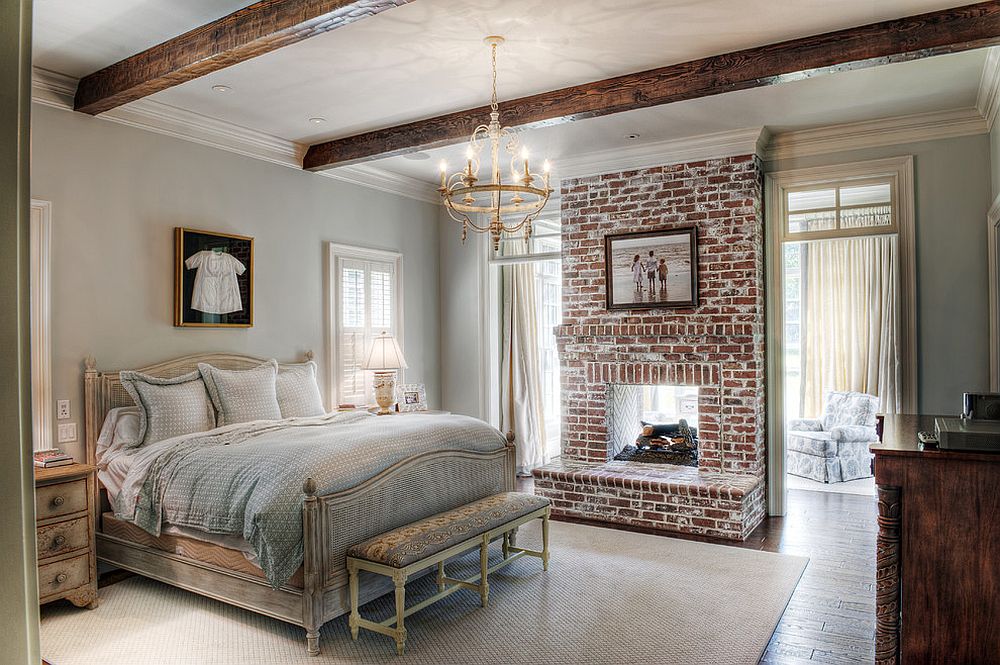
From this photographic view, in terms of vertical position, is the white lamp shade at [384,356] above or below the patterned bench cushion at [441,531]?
above

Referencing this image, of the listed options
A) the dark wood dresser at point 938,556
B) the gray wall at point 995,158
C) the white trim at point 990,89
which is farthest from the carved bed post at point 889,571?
the gray wall at point 995,158

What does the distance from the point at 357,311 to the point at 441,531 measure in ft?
9.43

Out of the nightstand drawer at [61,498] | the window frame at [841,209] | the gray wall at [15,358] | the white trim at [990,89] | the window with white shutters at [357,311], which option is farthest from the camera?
the window with white shutters at [357,311]

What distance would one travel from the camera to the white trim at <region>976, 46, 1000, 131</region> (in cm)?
369

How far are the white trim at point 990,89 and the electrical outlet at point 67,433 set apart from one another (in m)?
5.32

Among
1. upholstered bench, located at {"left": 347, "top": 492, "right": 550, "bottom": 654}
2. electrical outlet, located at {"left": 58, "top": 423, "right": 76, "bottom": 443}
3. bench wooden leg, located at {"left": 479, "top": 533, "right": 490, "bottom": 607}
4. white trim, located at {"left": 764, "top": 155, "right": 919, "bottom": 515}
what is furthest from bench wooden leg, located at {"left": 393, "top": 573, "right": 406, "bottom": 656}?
white trim, located at {"left": 764, "top": 155, "right": 919, "bottom": 515}

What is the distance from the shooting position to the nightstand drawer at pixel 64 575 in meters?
3.36

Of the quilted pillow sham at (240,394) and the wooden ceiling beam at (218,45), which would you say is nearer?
the wooden ceiling beam at (218,45)

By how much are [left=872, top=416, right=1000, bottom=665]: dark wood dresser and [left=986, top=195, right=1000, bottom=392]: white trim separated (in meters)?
2.39

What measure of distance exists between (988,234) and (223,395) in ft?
16.6

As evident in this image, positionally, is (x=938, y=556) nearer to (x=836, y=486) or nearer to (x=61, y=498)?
(x=61, y=498)

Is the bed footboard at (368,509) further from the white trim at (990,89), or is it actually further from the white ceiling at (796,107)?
the white trim at (990,89)

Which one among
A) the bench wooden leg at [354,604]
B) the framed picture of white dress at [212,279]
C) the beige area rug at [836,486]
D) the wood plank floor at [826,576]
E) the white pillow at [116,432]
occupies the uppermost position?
the framed picture of white dress at [212,279]

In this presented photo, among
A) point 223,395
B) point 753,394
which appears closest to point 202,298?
point 223,395
